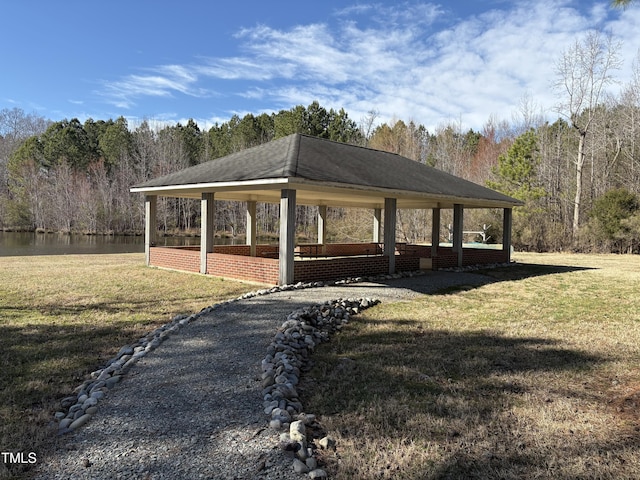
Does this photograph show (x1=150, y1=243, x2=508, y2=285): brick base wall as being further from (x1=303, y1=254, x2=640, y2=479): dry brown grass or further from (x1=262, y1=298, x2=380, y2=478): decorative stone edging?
(x1=303, y1=254, x2=640, y2=479): dry brown grass

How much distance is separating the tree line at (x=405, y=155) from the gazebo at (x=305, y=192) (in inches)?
456

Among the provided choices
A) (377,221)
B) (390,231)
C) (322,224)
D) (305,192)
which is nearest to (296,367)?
(390,231)

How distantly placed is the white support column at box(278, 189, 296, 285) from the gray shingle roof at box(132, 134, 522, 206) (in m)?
0.65

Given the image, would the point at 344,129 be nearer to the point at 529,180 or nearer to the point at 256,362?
the point at 529,180

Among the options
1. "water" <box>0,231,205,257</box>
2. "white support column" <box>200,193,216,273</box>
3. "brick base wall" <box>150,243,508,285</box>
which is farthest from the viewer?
"water" <box>0,231,205,257</box>

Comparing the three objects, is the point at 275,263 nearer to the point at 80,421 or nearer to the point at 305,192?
the point at 305,192

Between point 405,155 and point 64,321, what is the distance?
114 feet

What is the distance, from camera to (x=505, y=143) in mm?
40688

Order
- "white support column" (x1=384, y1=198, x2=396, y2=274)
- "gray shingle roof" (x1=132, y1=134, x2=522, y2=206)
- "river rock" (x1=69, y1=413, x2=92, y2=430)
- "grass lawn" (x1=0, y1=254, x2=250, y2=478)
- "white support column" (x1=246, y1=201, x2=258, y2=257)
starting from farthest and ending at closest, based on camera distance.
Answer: "white support column" (x1=246, y1=201, x2=258, y2=257), "white support column" (x1=384, y1=198, x2=396, y2=274), "gray shingle roof" (x1=132, y1=134, x2=522, y2=206), "grass lawn" (x1=0, y1=254, x2=250, y2=478), "river rock" (x1=69, y1=413, x2=92, y2=430)

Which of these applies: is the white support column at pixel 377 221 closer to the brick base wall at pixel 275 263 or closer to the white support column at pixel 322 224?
the white support column at pixel 322 224

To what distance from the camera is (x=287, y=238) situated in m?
10.1

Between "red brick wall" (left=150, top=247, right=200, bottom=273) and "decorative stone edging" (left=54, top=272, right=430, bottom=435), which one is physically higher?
"red brick wall" (left=150, top=247, right=200, bottom=273)

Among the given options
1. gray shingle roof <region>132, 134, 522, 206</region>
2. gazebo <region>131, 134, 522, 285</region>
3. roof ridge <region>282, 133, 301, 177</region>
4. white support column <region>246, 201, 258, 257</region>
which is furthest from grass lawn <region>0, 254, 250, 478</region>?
white support column <region>246, 201, 258, 257</region>

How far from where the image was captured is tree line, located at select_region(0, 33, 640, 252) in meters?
27.1
